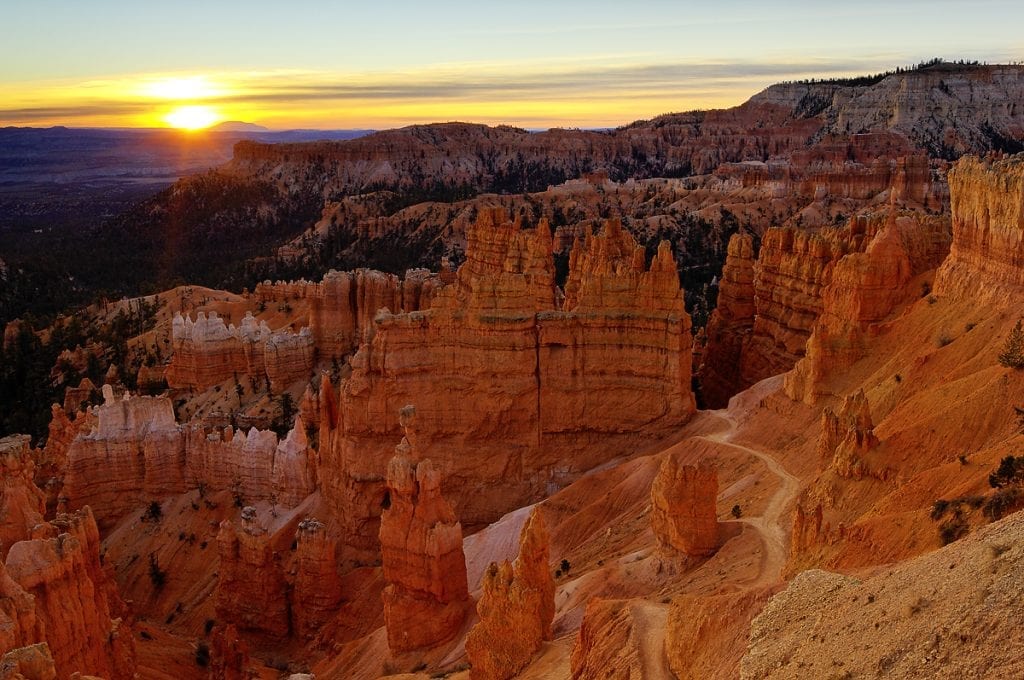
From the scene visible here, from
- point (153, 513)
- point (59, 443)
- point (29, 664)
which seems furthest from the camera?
point (59, 443)

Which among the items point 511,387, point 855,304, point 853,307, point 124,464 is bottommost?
point 124,464

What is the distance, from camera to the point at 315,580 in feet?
105

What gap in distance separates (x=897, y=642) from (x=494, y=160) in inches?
7076

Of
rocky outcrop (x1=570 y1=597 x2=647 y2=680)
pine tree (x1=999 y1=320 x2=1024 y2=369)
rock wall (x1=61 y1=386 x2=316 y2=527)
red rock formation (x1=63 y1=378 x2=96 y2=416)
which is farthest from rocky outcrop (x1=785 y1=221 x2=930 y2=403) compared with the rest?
red rock formation (x1=63 y1=378 x2=96 y2=416)

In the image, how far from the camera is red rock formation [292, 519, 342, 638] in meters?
31.7

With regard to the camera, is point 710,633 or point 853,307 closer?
point 710,633

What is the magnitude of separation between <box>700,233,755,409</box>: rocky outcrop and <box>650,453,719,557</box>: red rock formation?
1983cm

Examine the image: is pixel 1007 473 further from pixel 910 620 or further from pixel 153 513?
pixel 153 513

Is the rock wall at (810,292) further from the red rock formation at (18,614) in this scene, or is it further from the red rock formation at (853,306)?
the red rock formation at (18,614)

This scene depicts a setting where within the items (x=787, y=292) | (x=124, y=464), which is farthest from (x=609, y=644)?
(x=124, y=464)

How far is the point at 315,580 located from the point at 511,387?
9360 millimetres

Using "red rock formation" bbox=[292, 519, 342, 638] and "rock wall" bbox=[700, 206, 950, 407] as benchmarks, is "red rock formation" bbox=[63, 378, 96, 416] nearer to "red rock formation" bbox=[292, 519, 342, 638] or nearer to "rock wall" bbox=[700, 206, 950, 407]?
"red rock formation" bbox=[292, 519, 342, 638]

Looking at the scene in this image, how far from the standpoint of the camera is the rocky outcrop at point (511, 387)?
34.7 meters

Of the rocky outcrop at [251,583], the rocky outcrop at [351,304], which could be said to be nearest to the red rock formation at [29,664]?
the rocky outcrop at [251,583]
